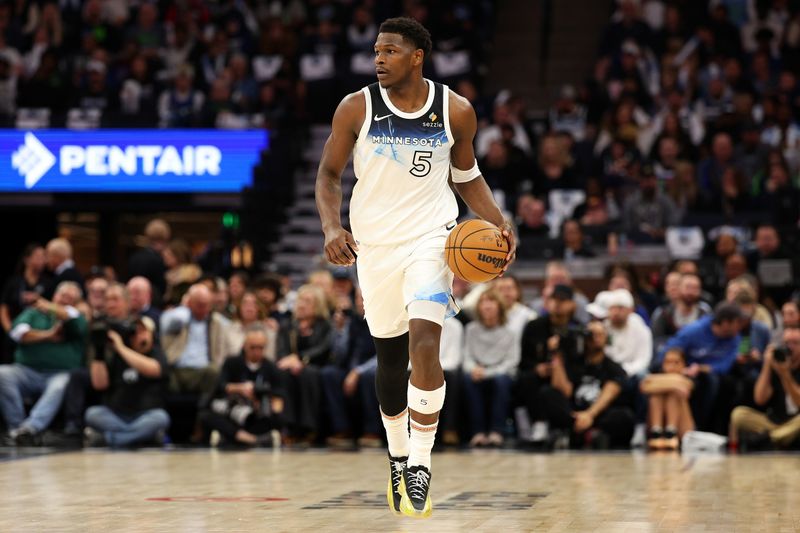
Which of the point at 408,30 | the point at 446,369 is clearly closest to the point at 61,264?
the point at 446,369

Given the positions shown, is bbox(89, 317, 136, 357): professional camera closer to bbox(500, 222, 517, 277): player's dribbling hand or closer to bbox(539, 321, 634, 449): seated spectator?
bbox(539, 321, 634, 449): seated spectator

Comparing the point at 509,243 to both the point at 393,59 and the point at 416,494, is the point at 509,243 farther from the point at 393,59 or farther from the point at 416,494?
the point at 416,494

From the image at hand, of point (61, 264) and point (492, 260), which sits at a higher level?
point (61, 264)

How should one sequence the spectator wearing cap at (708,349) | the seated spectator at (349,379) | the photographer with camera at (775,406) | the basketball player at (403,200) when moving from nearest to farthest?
the basketball player at (403,200), the photographer with camera at (775,406), the spectator wearing cap at (708,349), the seated spectator at (349,379)

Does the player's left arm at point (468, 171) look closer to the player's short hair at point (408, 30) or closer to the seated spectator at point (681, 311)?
the player's short hair at point (408, 30)

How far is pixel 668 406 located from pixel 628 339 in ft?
2.31

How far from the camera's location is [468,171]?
20.2ft

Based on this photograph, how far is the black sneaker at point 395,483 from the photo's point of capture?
5.89 meters

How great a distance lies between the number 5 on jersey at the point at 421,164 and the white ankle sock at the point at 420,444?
3.61 ft

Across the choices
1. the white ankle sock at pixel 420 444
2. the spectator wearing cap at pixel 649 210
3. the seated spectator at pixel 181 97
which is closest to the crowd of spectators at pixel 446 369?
the spectator wearing cap at pixel 649 210

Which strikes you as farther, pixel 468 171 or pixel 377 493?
pixel 377 493

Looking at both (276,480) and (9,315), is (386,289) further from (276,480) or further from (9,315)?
(9,315)

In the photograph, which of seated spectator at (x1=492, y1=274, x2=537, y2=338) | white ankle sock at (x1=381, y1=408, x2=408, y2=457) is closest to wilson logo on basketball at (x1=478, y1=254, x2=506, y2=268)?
white ankle sock at (x1=381, y1=408, x2=408, y2=457)

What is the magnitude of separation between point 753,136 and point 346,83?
5242mm
